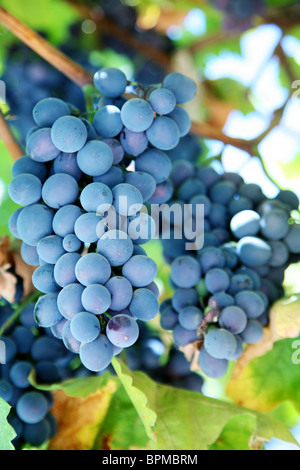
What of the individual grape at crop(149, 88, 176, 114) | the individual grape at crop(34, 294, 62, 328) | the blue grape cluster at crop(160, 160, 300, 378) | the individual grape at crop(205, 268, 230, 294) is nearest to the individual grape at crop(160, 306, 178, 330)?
the blue grape cluster at crop(160, 160, 300, 378)

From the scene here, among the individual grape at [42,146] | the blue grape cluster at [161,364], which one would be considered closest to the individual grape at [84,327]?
the individual grape at [42,146]

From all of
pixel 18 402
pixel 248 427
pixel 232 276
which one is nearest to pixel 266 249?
pixel 232 276

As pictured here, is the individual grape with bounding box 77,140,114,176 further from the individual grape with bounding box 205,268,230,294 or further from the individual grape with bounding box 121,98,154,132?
the individual grape with bounding box 205,268,230,294

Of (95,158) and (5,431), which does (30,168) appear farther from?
(5,431)

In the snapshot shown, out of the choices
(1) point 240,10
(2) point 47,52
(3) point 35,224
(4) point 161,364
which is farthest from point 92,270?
(1) point 240,10

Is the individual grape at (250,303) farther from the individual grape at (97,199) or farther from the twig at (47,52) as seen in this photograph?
the twig at (47,52)

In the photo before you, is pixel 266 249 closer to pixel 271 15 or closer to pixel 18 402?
pixel 18 402
